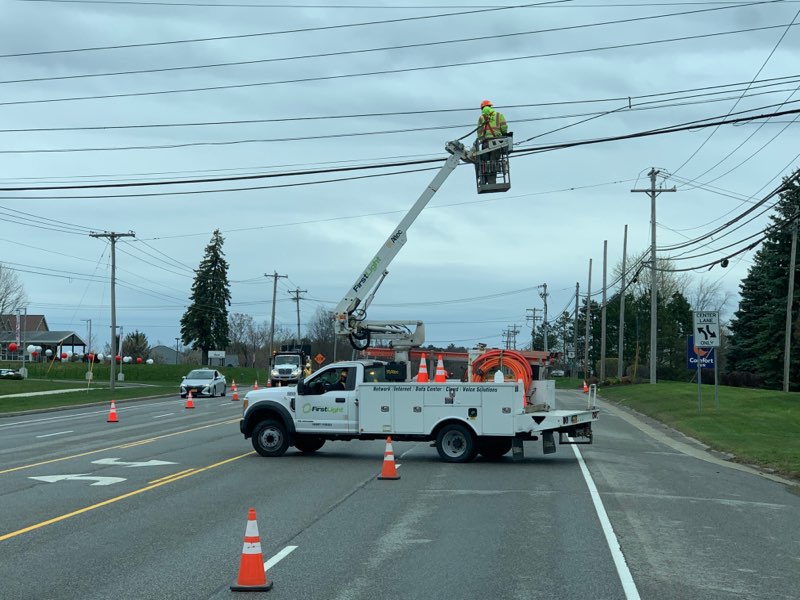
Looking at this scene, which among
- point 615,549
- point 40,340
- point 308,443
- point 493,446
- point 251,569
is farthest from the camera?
point 40,340

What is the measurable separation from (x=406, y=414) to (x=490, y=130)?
6.73 m

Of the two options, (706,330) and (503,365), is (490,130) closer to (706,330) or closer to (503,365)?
(503,365)

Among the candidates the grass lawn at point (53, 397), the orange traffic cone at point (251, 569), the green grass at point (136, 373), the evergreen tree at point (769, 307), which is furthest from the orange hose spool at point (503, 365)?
the green grass at point (136, 373)

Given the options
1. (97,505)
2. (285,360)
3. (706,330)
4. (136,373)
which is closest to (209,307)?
(136,373)

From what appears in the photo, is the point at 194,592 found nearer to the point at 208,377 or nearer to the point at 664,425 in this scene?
the point at 664,425

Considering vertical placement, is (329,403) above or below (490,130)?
below

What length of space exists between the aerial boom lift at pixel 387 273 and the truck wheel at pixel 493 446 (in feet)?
10.3

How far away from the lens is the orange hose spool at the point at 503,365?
19.8m

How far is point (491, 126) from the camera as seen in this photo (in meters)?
21.1

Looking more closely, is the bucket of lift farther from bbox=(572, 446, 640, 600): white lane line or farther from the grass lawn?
the grass lawn

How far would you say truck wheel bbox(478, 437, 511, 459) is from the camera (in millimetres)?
18891

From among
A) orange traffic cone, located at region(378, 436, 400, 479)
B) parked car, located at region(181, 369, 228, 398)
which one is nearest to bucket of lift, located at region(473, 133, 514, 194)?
orange traffic cone, located at region(378, 436, 400, 479)

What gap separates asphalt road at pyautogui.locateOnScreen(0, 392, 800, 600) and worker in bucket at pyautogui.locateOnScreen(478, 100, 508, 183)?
6493mm

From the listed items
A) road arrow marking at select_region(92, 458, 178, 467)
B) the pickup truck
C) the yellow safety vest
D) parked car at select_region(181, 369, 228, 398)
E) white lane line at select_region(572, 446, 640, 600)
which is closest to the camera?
white lane line at select_region(572, 446, 640, 600)
